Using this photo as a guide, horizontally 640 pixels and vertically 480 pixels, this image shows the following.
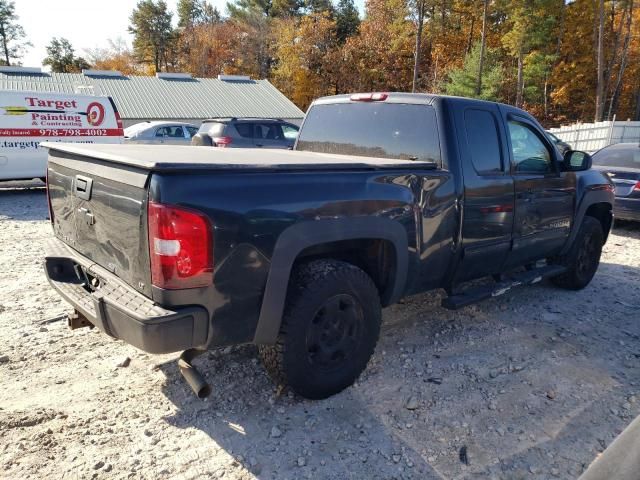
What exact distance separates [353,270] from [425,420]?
1.02m

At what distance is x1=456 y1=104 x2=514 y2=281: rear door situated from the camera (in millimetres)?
3742

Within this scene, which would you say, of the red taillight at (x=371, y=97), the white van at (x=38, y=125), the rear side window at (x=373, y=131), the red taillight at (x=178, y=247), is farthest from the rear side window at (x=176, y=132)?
the red taillight at (x=178, y=247)

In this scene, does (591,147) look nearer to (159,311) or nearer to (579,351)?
(579,351)

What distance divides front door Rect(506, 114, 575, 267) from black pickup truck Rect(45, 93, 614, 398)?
0.02 m

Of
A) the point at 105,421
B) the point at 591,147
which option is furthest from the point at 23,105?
the point at 591,147

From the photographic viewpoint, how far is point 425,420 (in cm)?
300

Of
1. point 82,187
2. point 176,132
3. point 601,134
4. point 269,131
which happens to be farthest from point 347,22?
point 82,187

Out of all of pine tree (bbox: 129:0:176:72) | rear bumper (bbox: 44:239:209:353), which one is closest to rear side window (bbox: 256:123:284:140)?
rear bumper (bbox: 44:239:209:353)

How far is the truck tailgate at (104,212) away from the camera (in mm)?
2471

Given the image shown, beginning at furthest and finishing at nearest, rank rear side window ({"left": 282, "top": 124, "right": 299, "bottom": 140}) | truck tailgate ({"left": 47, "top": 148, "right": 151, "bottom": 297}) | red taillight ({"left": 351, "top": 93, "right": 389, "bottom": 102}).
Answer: rear side window ({"left": 282, "top": 124, "right": 299, "bottom": 140}), red taillight ({"left": 351, "top": 93, "right": 389, "bottom": 102}), truck tailgate ({"left": 47, "top": 148, "right": 151, "bottom": 297})

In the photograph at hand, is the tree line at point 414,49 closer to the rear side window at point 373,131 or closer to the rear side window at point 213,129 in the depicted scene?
the rear side window at point 213,129

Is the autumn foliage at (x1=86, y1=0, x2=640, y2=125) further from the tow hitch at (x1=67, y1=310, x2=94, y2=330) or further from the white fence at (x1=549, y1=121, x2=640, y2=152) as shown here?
the tow hitch at (x1=67, y1=310, x2=94, y2=330)

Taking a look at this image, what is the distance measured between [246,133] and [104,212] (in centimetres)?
1136

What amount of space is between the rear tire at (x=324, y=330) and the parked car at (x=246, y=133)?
35.2 feet
